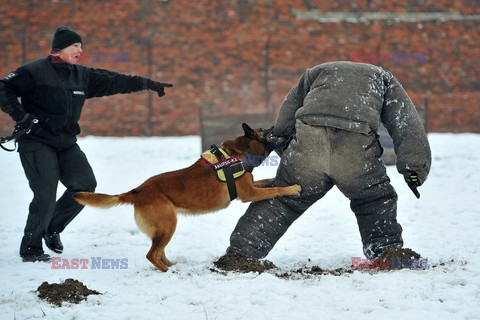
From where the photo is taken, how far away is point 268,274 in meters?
3.74

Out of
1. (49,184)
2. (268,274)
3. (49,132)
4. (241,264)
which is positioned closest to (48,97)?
(49,132)

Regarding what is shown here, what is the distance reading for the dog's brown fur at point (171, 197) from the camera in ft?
13.9

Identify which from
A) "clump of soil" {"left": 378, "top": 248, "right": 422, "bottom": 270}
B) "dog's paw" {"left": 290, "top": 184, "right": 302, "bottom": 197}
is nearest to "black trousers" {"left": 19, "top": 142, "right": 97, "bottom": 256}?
"dog's paw" {"left": 290, "top": 184, "right": 302, "bottom": 197}

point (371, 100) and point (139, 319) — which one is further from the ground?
point (371, 100)

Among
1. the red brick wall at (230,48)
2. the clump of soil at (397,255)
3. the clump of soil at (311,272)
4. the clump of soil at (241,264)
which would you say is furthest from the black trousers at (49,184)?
the red brick wall at (230,48)

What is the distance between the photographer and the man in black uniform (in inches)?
183

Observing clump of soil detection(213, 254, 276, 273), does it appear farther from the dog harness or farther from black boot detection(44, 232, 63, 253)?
black boot detection(44, 232, 63, 253)

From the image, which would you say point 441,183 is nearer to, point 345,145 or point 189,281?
point 345,145

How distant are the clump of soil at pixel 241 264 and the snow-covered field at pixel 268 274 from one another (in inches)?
5.1

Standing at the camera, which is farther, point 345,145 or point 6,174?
point 6,174

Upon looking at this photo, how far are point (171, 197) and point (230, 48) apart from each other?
29.9 ft

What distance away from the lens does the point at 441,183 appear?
307 inches

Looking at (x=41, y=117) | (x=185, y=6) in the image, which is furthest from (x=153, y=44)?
(x=41, y=117)

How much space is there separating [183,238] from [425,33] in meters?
9.72
